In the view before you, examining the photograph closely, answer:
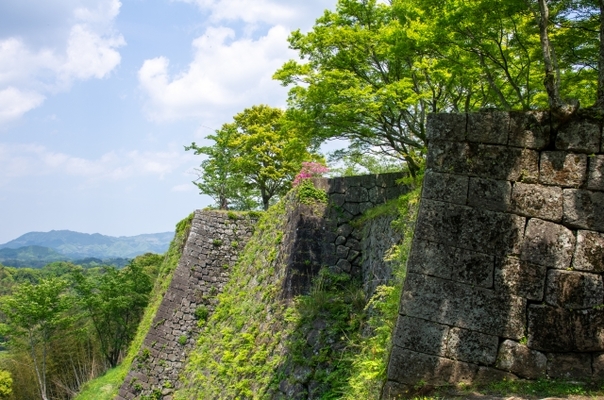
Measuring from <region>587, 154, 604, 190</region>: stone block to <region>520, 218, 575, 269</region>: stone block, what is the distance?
0.53m

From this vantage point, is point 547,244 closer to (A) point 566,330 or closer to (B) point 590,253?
(B) point 590,253

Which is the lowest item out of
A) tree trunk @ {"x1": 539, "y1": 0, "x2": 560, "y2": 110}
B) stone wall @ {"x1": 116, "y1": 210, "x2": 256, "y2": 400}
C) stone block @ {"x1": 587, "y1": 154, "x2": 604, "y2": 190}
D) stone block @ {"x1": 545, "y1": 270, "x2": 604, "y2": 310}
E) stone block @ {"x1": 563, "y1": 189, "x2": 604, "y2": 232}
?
stone wall @ {"x1": 116, "y1": 210, "x2": 256, "y2": 400}

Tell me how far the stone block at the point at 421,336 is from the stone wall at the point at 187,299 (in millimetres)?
11569

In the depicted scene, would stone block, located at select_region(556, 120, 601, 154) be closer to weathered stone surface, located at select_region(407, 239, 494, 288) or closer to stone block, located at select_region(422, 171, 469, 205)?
stone block, located at select_region(422, 171, 469, 205)

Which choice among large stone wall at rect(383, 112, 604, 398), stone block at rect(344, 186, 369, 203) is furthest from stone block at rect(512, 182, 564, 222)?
stone block at rect(344, 186, 369, 203)

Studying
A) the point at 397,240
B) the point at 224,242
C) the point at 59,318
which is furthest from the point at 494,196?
the point at 59,318

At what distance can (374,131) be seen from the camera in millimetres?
10188

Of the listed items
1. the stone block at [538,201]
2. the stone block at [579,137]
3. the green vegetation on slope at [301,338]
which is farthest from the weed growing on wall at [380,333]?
the stone block at [579,137]

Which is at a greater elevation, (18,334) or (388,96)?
(388,96)

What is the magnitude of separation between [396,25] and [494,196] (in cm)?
547

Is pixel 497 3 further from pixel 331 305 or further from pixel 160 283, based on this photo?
pixel 160 283

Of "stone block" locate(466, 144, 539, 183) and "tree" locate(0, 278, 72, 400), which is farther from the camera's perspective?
"tree" locate(0, 278, 72, 400)

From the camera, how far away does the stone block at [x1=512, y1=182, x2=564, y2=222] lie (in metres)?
4.66

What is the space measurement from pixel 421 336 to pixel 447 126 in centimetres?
228
